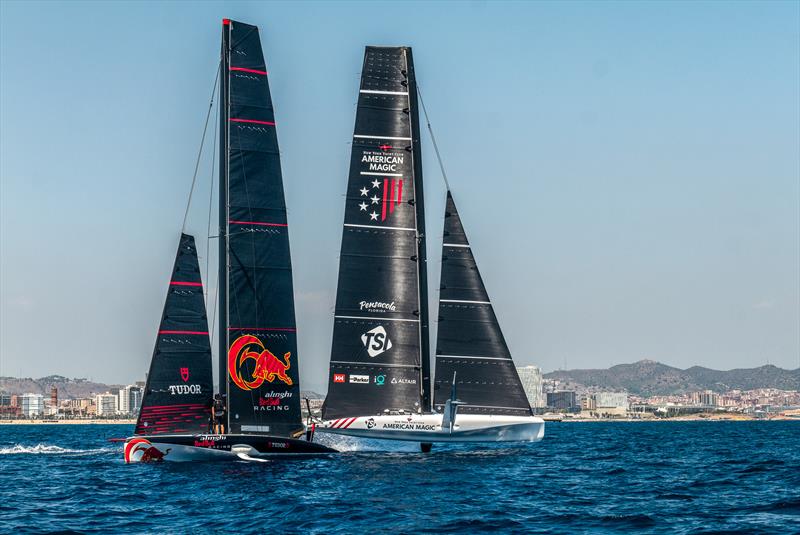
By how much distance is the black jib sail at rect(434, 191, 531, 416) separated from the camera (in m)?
42.8

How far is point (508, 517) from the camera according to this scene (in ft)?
88.5

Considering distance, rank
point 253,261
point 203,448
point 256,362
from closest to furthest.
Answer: point 203,448 → point 253,261 → point 256,362

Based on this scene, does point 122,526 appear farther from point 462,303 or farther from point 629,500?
A: point 462,303

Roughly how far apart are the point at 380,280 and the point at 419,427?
6.00 metres

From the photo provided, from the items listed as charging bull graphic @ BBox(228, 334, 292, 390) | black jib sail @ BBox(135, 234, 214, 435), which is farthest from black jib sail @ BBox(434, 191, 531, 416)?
black jib sail @ BBox(135, 234, 214, 435)

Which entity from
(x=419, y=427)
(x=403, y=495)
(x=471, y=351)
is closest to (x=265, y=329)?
(x=419, y=427)

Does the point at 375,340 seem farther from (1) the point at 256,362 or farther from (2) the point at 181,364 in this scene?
(2) the point at 181,364

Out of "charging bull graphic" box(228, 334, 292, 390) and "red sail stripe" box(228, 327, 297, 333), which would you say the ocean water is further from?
"red sail stripe" box(228, 327, 297, 333)

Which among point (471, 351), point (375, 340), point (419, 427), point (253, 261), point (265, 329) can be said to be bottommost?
point (419, 427)

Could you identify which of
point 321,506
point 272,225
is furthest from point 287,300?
point 321,506

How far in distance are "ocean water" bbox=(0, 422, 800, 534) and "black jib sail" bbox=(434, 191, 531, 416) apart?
7.61 feet

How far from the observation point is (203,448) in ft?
127

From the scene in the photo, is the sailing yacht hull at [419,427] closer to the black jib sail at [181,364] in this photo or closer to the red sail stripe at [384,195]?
the black jib sail at [181,364]

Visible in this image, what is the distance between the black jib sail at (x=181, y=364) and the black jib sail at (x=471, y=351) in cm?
933
